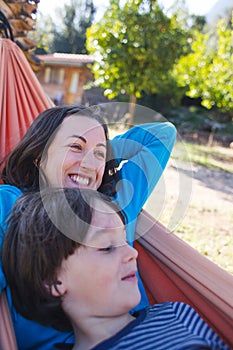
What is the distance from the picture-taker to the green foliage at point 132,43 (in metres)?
8.20

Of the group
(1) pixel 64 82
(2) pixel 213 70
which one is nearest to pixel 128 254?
(2) pixel 213 70

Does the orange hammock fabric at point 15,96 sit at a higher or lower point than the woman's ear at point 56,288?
higher

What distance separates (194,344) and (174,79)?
1488cm

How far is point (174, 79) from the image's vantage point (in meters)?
15.0

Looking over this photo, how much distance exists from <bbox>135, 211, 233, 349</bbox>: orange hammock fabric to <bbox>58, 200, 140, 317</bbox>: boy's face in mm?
244

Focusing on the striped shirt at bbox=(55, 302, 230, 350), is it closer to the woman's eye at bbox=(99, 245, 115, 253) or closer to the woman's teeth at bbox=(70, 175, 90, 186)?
the woman's eye at bbox=(99, 245, 115, 253)

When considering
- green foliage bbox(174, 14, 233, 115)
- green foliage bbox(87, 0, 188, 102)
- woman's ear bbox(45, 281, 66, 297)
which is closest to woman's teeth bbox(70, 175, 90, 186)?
woman's ear bbox(45, 281, 66, 297)

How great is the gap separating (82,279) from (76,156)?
17.3 inches

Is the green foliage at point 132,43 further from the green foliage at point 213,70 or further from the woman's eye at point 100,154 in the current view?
the woman's eye at point 100,154

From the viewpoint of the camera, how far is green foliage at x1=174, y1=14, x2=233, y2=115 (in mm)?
8758

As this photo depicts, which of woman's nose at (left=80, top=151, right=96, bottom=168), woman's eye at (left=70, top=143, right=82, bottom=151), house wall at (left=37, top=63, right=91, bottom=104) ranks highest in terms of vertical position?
woman's eye at (left=70, top=143, right=82, bottom=151)

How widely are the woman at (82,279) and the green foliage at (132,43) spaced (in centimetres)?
763

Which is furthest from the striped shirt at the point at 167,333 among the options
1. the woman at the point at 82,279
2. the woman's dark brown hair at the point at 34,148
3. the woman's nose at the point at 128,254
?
the woman's dark brown hair at the point at 34,148

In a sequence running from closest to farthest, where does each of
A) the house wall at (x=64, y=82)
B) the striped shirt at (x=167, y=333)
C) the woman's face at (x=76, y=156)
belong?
the striped shirt at (x=167, y=333)
the woman's face at (x=76, y=156)
the house wall at (x=64, y=82)
